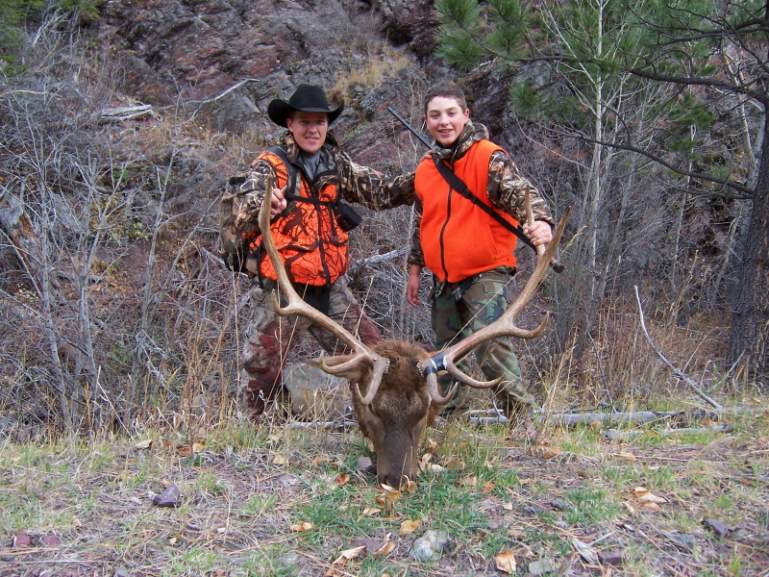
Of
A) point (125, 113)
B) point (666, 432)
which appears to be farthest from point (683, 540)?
point (125, 113)

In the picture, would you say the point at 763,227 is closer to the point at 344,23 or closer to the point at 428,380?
the point at 428,380

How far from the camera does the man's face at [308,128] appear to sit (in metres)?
5.30

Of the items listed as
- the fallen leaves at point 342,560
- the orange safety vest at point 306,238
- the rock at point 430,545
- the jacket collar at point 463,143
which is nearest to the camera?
the fallen leaves at point 342,560

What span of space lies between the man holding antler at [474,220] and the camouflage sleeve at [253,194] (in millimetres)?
1203

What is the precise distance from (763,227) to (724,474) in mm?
3605

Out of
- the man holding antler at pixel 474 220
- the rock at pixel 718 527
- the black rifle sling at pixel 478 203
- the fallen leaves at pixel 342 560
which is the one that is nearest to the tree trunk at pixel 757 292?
the man holding antler at pixel 474 220

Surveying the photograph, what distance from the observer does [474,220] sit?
490cm

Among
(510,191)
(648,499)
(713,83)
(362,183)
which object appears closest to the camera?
(648,499)

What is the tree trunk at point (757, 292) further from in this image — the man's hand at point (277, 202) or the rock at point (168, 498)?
the rock at point (168, 498)

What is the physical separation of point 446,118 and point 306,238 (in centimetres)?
134

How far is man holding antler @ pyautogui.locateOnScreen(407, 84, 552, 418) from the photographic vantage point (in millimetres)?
4832

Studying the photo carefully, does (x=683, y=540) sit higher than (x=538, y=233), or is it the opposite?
(x=538, y=233)

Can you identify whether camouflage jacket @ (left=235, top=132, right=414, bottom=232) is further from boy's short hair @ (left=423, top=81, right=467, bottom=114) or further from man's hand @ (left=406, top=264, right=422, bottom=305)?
boy's short hair @ (left=423, top=81, right=467, bottom=114)

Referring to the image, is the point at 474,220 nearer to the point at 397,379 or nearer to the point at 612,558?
the point at 397,379
